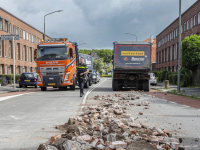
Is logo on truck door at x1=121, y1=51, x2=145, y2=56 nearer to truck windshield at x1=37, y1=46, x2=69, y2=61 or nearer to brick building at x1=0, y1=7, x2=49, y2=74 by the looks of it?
truck windshield at x1=37, y1=46, x2=69, y2=61

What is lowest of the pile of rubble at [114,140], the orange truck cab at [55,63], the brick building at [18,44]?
the pile of rubble at [114,140]

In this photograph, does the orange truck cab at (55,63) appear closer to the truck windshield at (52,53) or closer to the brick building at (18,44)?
the truck windshield at (52,53)

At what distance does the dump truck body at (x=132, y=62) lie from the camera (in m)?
20.1

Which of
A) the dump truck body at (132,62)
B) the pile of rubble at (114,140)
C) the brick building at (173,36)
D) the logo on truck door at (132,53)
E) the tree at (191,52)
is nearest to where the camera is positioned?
the pile of rubble at (114,140)

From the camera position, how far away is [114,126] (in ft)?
18.3

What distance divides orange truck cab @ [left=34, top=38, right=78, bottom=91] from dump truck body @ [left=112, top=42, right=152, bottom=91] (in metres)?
3.31

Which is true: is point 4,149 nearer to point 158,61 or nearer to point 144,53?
point 144,53

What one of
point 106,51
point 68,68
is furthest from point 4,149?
point 106,51

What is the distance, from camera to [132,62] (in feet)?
66.3

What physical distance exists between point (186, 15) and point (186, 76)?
20.8 meters

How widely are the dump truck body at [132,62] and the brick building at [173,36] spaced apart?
22.5 meters

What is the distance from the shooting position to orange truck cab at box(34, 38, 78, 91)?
19203 millimetres

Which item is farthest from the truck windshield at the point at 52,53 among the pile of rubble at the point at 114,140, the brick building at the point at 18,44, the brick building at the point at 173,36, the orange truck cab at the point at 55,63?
the brick building at the point at 173,36

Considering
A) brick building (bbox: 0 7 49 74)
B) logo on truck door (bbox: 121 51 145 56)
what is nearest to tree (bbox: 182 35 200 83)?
logo on truck door (bbox: 121 51 145 56)
